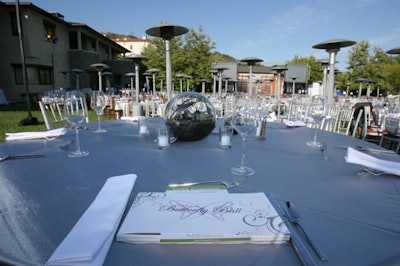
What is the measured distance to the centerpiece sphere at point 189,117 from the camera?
1.65 metres

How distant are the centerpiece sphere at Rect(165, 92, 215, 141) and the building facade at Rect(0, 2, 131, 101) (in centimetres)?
1502

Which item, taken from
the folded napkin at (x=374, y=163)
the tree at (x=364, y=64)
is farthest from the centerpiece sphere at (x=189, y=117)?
the tree at (x=364, y=64)

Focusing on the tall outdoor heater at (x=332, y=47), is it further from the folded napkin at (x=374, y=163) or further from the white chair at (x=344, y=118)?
the folded napkin at (x=374, y=163)

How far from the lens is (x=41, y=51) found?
1870cm

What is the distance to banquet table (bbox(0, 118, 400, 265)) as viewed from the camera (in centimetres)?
56

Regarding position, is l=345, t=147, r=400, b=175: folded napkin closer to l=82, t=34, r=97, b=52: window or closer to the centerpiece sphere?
the centerpiece sphere

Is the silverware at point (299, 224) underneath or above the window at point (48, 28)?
underneath

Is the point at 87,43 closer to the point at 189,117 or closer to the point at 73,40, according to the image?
the point at 73,40

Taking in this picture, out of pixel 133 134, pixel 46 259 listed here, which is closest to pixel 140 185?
pixel 46 259

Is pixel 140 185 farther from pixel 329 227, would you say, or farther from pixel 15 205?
pixel 329 227

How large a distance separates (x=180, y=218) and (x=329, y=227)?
0.44 m

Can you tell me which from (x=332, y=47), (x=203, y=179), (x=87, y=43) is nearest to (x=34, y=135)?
(x=203, y=179)

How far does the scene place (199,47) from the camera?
1164 inches

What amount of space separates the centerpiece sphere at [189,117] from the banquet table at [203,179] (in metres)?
0.09
